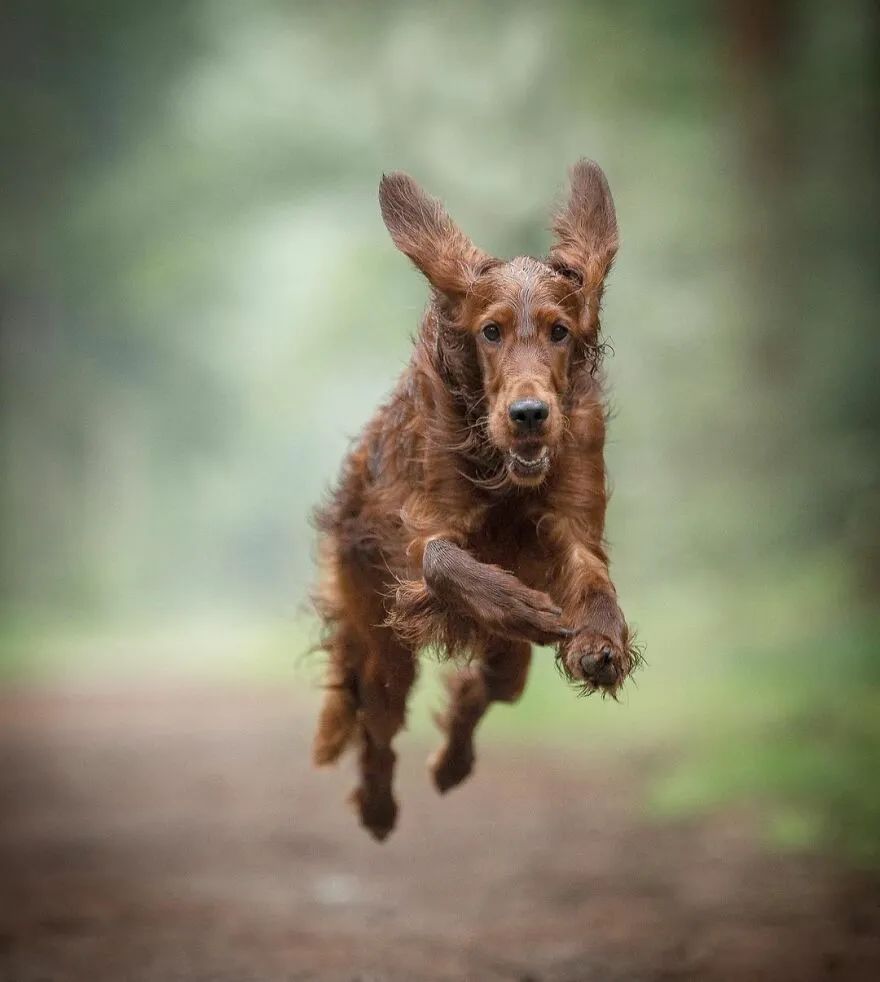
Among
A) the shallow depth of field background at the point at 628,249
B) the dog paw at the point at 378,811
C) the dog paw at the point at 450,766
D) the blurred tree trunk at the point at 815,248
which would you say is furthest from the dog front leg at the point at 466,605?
the blurred tree trunk at the point at 815,248

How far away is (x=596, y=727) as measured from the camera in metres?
17.1

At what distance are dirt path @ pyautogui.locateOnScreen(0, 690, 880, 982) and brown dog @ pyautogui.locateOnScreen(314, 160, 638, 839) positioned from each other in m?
4.51

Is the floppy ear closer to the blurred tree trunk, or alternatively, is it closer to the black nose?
the black nose

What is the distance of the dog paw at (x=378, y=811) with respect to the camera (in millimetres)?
8508

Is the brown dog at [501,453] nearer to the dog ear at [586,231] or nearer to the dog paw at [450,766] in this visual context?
the dog ear at [586,231]

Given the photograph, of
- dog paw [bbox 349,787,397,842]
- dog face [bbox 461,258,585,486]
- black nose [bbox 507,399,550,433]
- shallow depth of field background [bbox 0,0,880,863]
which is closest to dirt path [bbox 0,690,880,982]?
shallow depth of field background [bbox 0,0,880,863]

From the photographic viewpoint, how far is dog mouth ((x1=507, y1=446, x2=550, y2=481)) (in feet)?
19.4

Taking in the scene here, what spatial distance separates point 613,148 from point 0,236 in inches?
294

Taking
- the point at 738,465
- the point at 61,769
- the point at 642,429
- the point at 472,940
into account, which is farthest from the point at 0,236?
the point at 472,940

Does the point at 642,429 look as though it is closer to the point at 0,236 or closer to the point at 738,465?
the point at 738,465

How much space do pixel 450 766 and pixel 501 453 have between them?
9.19 ft

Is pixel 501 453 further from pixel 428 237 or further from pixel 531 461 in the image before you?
pixel 428 237

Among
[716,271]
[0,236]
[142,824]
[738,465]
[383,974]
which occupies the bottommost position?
[383,974]

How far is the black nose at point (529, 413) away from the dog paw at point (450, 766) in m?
3.24
